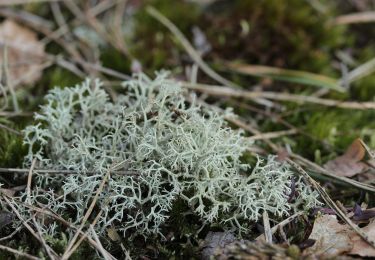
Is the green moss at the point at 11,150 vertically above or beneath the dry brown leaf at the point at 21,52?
beneath

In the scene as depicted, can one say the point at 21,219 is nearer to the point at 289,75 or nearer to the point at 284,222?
the point at 284,222

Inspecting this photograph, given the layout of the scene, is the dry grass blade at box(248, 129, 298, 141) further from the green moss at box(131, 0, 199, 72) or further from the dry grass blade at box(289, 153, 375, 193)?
the green moss at box(131, 0, 199, 72)

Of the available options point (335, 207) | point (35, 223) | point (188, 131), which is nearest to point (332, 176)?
point (335, 207)

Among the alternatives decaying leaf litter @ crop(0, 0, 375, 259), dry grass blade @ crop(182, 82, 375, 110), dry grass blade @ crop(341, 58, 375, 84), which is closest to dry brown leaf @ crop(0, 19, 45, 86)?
decaying leaf litter @ crop(0, 0, 375, 259)

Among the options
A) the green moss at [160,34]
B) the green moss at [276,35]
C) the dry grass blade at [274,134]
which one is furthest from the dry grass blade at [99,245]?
the green moss at [276,35]

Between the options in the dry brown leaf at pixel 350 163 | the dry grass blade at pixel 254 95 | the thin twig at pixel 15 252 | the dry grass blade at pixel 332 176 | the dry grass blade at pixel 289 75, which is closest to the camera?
the thin twig at pixel 15 252

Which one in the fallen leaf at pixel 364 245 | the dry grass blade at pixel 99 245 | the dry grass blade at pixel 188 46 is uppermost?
the dry grass blade at pixel 188 46

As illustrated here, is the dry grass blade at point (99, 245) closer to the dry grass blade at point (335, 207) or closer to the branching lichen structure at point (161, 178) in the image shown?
the branching lichen structure at point (161, 178)
